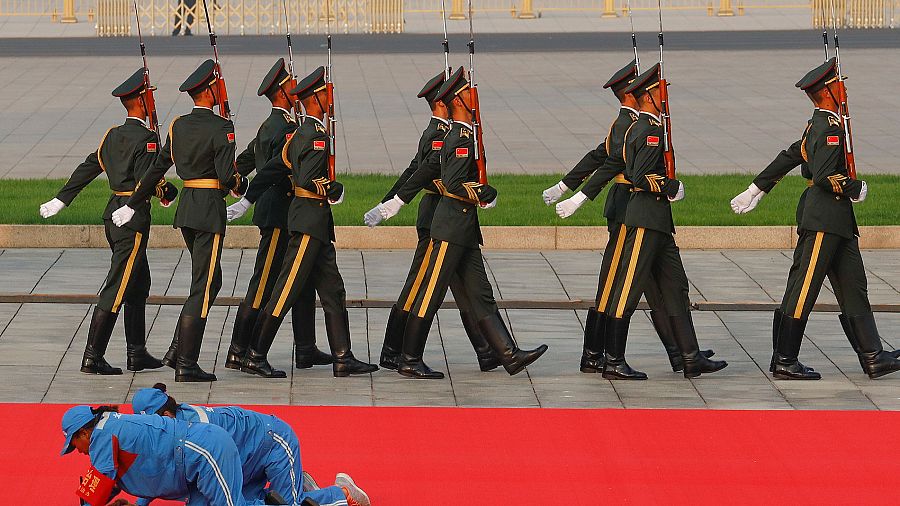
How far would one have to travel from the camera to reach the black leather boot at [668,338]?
11359 mm

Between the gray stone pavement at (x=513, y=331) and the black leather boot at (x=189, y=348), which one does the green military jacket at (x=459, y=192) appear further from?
the black leather boot at (x=189, y=348)

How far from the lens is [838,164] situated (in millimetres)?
10930

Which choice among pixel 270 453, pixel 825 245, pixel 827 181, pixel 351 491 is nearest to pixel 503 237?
pixel 825 245

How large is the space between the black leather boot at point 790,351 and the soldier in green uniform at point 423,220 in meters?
1.85

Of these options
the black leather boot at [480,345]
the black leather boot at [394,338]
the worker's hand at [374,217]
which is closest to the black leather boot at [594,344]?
the black leather boot at [480,345]

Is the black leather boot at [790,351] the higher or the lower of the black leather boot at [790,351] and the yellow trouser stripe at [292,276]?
the lower

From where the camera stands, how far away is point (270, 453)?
318 inches

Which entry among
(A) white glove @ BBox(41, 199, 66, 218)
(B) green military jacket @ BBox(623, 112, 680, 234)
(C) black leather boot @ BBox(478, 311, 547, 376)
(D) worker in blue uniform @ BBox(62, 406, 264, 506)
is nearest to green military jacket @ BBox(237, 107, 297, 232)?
(A) white glove @ BBox(41, 199, 66, 218)

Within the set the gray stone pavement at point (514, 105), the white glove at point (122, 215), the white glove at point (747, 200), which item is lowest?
the gray stone pavement at point (514, 105)

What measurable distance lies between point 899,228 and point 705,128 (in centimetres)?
761

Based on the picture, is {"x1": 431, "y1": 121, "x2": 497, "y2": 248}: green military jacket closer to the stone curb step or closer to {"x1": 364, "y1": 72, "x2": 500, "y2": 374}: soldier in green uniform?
{"x1": 364, "y1": 72, "x2": 500, "y2": 374}: soldier in green uniform

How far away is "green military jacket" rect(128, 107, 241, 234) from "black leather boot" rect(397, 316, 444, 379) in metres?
1.40

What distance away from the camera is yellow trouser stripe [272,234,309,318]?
11086mm

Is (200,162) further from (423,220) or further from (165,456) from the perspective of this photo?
(165,456)
